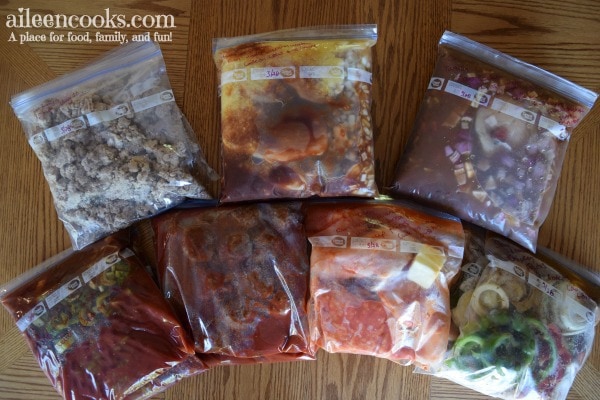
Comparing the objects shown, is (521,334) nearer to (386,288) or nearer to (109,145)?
(386,288)

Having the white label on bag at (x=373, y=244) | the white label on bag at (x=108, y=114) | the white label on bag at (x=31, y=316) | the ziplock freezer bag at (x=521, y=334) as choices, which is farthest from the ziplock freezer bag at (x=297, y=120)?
the white label on bag at (x=31, y=316)

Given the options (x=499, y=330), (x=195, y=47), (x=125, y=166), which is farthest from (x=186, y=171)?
(x=499, y=330)

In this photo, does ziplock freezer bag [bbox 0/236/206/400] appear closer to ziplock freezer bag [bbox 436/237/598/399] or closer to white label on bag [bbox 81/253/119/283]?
white label on bag [bbox 81/253/119/283]

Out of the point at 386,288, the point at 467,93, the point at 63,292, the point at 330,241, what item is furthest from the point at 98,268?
the point at 467,93

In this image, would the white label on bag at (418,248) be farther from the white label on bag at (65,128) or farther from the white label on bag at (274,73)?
the white label on bag at (65,128)

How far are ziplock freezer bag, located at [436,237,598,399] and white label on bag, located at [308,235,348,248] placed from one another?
289 mm

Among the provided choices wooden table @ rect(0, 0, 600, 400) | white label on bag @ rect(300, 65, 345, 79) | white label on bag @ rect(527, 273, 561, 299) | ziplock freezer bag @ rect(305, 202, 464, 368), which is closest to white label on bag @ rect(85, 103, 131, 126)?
wooden table @ rect(0, 0, 600, 400)

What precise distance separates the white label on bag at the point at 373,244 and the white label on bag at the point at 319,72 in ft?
1.15

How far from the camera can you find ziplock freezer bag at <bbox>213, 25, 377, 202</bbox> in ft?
3.14

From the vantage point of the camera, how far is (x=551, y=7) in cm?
110

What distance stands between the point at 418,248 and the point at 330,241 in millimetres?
183

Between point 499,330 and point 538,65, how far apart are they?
629 millimetres

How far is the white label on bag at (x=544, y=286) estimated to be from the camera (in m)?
0.97

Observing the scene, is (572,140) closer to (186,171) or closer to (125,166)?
(186,171)
